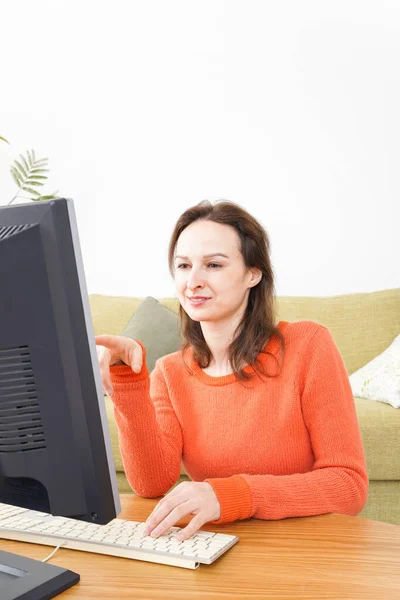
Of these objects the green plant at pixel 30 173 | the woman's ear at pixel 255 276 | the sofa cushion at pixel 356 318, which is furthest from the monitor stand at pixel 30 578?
the green plant at pixel 30 173

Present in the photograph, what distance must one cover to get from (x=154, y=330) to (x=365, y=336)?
0.95 metres

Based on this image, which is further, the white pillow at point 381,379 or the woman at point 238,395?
the white pillow at point 381,379

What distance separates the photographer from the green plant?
3717 mm

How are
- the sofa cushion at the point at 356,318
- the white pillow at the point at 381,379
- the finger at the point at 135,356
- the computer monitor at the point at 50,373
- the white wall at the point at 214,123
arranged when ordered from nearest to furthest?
the computer monitor at the point at 50,373 → the finger at the point at 135,356 → the white pillow at the point at 381,379 → the sofa cushion at the point at 356,318 → the white wall at the point at 214,123

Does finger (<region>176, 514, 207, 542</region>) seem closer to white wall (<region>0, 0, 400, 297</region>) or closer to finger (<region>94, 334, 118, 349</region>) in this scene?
finger (<region>94, 334, 118, 349</region>)

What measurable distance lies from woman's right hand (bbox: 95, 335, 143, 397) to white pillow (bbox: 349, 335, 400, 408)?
5.52 ft

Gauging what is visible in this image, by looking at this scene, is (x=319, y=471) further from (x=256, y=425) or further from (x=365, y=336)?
(x=365, y=336)

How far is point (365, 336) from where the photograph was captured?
3.10 m

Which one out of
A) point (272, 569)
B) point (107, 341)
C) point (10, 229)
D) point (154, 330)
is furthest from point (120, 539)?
point (154, 330)

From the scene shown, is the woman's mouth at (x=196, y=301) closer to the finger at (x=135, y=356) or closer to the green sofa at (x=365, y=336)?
the finger at (x=135, y=356)

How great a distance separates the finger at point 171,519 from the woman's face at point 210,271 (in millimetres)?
506

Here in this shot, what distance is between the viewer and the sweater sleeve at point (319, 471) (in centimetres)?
103

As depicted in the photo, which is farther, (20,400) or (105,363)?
(105,363)

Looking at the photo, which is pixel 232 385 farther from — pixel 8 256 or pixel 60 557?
pixel 8 256
